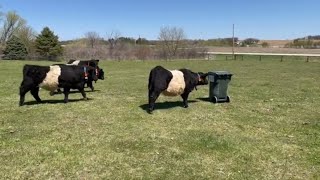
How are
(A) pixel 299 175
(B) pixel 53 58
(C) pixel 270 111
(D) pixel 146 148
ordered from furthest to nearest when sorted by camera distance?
(B) pixel 53 58
(C) pixel 270 111
(D) pixel 146 148
(A) pixel 299 175

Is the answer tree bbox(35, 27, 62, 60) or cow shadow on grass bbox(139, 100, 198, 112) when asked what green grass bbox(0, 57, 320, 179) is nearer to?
cow shadow on grass bbox(139, 100, 198, 112)

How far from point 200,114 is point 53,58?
136 ft

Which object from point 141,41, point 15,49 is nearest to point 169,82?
A: point 15,49

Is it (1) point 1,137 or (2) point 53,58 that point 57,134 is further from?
(2) point 53,58

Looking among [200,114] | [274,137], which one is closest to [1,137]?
[200,114]

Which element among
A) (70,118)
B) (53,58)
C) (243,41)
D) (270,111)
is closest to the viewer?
(70,118)

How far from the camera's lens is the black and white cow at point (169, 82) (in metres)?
10.2

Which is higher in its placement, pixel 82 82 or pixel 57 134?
pixel 82 82

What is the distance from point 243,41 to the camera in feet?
442

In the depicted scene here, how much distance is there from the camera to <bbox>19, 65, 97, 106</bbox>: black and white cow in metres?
11.1

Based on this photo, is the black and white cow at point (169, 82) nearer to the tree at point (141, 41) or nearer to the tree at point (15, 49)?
the tree at point (15, 49)

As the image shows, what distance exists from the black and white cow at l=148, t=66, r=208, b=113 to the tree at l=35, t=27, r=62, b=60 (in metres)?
46.6

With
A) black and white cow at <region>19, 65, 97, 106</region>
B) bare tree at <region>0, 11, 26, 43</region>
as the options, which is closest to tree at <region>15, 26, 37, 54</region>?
bare tree at <region>0, 11, 26, 43</region>

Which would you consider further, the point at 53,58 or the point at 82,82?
the point at 53,58
